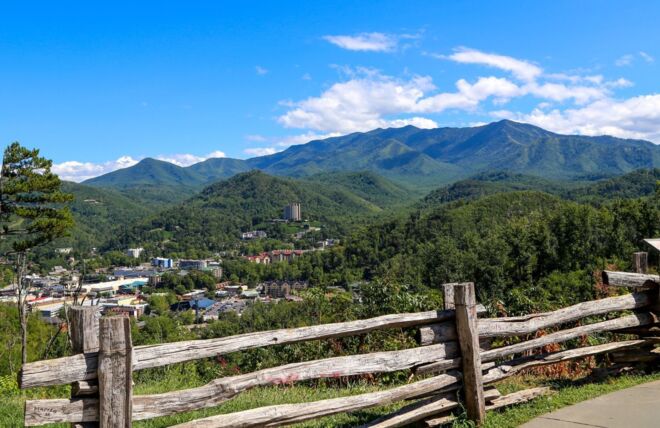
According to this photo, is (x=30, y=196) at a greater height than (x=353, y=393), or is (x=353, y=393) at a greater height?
(x=30, y=196)

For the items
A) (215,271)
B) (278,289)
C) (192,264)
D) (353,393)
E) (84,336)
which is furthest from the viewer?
(192,264)

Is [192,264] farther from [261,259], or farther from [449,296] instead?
[449,296]

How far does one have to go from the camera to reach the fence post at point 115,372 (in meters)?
3.45

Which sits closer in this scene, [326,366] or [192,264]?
[326,366]

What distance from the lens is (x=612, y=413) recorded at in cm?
453

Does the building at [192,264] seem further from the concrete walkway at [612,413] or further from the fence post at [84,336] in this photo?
the fence post at [84,336]

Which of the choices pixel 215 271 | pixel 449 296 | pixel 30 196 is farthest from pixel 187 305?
pixel 449 296

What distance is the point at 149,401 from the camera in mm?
3631

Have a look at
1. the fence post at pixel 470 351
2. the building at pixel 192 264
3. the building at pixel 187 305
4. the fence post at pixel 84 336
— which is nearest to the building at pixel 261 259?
the building at pixel 192 264

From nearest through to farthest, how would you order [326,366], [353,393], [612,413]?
[326,366], [612,413], [353,393]

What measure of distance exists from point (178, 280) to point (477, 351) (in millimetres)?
101627

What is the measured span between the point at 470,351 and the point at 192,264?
12922 centimetres

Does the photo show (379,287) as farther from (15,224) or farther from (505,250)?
(505,250)

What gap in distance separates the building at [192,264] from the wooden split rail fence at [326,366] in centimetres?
11999
